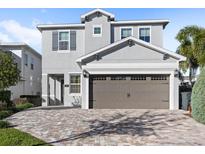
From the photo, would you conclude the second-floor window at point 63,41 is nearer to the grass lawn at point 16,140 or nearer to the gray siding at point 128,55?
the gray siding at point 128,55

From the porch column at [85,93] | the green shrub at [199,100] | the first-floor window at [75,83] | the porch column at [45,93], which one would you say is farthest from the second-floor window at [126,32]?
the green shrub at [199,100]

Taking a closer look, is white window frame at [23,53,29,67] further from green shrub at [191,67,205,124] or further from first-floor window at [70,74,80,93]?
green shrub at [191,67,205,124]

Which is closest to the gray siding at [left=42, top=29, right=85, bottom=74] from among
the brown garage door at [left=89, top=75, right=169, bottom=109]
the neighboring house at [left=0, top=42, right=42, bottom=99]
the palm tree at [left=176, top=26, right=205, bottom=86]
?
the neighboring house at [left=0, top=42, right=42, bottom=99]

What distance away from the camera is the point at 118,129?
1146 centimetres

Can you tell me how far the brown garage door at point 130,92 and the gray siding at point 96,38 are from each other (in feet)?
13.4

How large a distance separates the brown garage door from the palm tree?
663 cm

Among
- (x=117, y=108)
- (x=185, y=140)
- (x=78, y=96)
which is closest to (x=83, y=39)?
(x=78, y=96)

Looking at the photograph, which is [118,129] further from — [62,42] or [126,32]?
[62,42]

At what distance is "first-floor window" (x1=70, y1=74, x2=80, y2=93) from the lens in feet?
73.2

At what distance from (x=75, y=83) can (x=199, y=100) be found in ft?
38.4

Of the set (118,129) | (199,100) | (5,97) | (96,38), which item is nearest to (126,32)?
(96,38)

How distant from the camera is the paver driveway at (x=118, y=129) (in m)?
9.44
